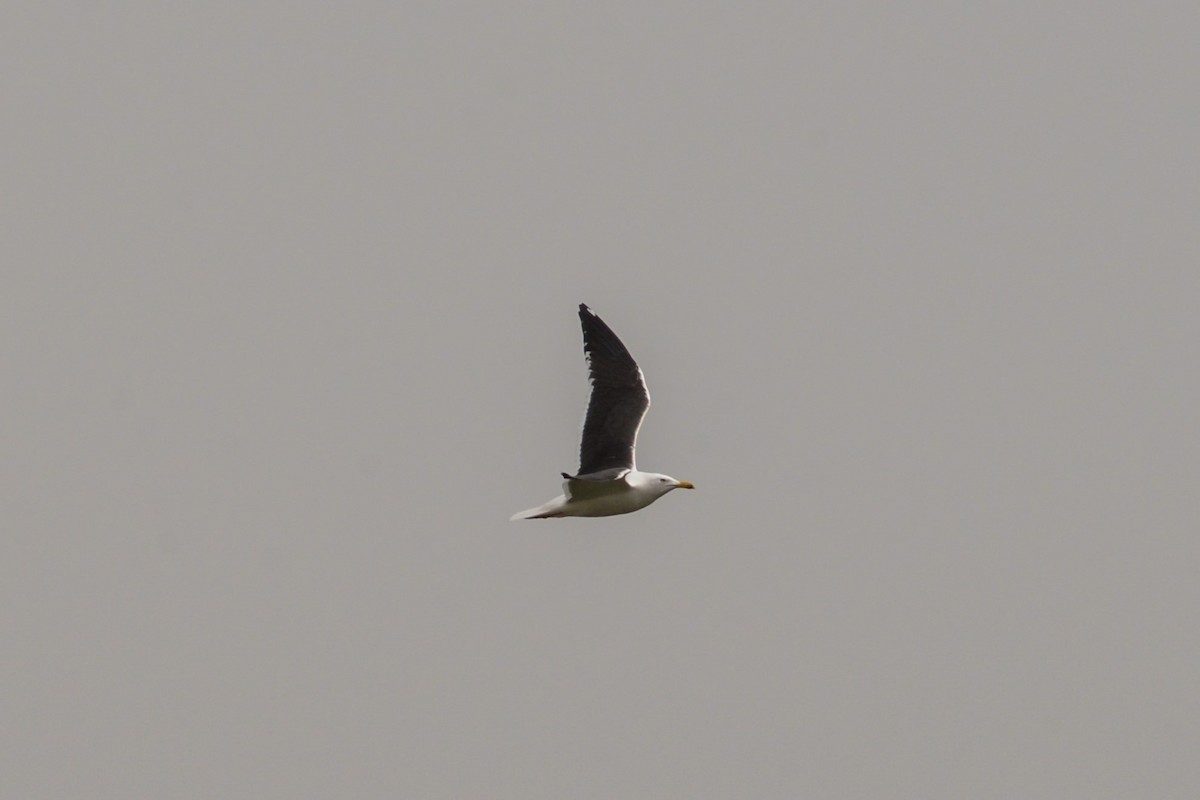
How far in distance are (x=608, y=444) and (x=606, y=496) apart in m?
1.03

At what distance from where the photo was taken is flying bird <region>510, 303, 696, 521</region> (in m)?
18.0

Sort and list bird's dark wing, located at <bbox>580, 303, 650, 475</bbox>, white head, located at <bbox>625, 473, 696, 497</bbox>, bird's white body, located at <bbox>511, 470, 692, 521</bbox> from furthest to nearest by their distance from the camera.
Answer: bird's dark wing, located at <bbox>580, 303, 650, 475</bbox> → white head, located at <bbox>625, 473, 696, 497</bbox> → bird's white body, located at <bbox>511, 470, 692, 521</bbox>

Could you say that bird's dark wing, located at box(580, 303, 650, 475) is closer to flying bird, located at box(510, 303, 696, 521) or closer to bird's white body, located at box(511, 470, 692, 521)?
flying bird, located at box(510, 303, 696, 521)

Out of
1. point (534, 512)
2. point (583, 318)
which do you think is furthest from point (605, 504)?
point (583, 318)

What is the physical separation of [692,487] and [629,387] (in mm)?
1648

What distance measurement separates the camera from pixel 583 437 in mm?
19078

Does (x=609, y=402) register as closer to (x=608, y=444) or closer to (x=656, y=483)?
(x=608, y=444)

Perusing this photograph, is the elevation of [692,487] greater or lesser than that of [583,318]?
lesser

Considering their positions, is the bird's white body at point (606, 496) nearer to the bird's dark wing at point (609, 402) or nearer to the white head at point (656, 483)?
the white head at point (656, 483)

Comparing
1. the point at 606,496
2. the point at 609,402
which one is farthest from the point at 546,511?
the point at 609,402

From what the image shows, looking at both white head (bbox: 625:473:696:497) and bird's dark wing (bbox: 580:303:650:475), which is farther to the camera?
bird's dark wing (bbox: 580:303:650:475)

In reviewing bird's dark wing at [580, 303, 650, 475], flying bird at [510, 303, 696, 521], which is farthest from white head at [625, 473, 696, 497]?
bird's dark wing at [580, 303, 650, 475]

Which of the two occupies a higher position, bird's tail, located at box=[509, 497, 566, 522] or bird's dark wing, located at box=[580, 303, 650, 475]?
bird's dark wing, located at box=[580, 303, 650, 475]

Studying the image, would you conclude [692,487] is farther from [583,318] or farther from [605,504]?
[583,318]
